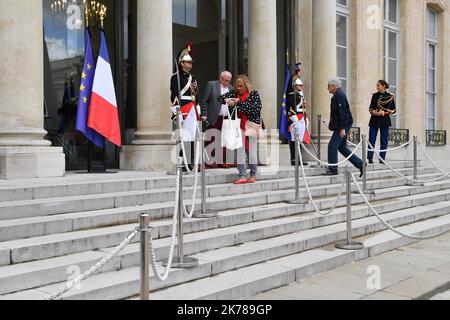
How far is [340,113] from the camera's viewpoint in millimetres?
10273

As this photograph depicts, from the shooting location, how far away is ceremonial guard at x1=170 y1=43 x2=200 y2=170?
29.7 ft

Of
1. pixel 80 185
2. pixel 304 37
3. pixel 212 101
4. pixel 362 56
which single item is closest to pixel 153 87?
pixel 212 101

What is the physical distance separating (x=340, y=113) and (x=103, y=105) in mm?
4446

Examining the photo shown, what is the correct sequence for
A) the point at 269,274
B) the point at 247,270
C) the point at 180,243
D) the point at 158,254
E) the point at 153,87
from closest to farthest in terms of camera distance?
the point at 180,243
the point at 269,274
the point at 158,254
the point at 247,270
the point at 153,87

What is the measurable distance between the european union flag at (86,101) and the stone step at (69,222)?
90.1 inches

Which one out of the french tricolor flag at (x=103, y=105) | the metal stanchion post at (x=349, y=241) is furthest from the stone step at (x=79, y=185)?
the metal stanchion post at (x=349, y=241)

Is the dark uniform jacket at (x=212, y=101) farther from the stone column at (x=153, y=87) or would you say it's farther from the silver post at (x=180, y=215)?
the silver post at (x=180, y=215)

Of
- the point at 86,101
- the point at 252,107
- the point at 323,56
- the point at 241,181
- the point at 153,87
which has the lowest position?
the point at 241,181

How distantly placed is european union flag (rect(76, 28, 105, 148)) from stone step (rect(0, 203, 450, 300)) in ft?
11.7

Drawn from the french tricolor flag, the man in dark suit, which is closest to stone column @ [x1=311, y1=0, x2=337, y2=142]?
the man in dark suit

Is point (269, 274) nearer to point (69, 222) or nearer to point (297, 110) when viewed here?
point (69, 222)

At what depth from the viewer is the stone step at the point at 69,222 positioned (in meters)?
5.43
